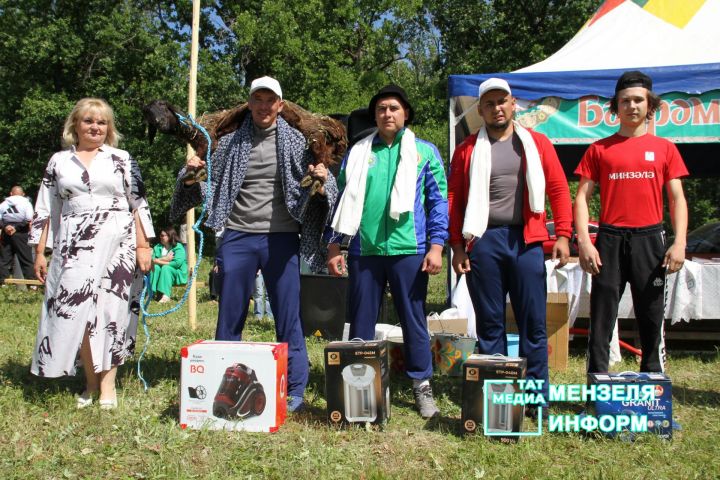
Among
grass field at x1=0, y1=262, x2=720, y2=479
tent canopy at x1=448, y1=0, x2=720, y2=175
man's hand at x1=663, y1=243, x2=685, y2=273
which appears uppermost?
tent canopy at x1=448, y1=0, x2=720, y2=175

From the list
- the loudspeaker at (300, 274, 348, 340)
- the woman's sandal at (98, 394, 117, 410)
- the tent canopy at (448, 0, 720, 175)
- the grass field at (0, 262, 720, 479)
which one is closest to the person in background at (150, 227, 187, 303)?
the loudspeaker at (300, 274, 348, 340)

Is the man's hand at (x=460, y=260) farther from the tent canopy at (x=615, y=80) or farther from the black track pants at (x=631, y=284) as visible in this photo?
the tent canopy at (x=615, y=80)

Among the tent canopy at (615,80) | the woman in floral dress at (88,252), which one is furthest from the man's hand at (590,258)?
the woman in floral dress at (88,252)

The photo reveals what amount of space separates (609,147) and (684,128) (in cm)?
239

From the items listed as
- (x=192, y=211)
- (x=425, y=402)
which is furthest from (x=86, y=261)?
(x=192, y=211)

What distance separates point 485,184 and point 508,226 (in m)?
0.27

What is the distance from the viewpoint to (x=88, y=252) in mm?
3850

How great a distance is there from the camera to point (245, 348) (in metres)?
3.53

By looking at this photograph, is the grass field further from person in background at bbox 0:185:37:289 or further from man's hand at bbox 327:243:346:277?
person in background at bbox 0:185:37:289

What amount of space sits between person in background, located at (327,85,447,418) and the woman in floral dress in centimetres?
126

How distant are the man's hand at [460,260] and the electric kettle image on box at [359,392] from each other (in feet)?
2.60

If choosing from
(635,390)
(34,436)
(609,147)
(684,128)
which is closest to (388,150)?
(609,147)

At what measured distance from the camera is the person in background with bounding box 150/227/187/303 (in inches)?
403

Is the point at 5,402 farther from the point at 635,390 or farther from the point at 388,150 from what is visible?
the point at 635,390
